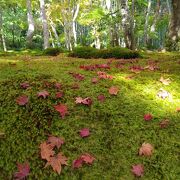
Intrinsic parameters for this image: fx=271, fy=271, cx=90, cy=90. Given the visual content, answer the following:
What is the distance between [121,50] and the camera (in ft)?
25.3

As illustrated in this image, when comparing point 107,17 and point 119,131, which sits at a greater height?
point 107,17

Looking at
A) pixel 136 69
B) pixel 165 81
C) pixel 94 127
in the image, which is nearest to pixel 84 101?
pixel 94 127

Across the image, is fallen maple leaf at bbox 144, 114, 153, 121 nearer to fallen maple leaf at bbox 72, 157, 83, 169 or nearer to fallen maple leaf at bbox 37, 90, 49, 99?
fallen maple leaf at bbox 72, 157, 83, 169

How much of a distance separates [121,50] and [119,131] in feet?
15.6

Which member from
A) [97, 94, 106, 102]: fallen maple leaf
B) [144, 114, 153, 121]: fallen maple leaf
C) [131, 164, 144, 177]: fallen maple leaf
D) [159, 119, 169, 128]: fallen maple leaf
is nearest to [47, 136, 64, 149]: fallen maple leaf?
[131, 164, 144, 177]: fallen maple leaf

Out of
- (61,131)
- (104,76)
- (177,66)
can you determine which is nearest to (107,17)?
(177,66)

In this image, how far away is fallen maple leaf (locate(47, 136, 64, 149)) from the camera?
9.86 ft

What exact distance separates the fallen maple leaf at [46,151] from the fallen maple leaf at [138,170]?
2.86ft

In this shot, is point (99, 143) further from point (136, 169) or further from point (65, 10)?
point (65, 10)

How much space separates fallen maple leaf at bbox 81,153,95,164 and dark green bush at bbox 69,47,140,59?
4917mm

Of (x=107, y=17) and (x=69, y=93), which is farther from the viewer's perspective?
(x=107, y=17)

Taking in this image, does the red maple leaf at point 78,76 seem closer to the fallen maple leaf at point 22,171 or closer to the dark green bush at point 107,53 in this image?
the fallen maple leaf at point 22,171

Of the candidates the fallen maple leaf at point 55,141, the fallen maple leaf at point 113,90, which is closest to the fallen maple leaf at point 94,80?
the fallen maple leaf at point 113,90

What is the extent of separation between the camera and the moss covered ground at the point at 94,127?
9.43 feet
